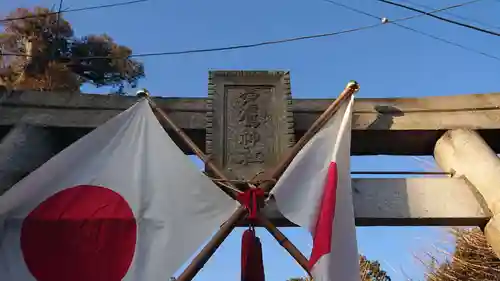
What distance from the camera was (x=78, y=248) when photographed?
371 cm

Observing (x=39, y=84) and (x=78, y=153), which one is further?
(x=39, y=84)

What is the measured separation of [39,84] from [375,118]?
330 centimetres

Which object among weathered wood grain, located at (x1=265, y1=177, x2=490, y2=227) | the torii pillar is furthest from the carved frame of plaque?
the torii pillar

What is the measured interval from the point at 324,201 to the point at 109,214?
4.65 ft

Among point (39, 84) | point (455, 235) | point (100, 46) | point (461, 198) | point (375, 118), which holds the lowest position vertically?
point (455, 235)

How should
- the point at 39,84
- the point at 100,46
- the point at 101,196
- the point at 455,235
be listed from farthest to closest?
the point at 455,235
the point at 100,46
the point at 39,84
the point at 101,196

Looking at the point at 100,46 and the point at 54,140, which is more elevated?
the point at 100,46

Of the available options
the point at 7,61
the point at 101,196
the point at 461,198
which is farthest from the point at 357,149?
the point at 7,61

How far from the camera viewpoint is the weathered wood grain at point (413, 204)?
→ 4.43m

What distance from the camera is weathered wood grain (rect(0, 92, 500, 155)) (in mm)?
4867

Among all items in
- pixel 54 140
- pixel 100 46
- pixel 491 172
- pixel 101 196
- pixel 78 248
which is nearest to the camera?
pixel 78 248

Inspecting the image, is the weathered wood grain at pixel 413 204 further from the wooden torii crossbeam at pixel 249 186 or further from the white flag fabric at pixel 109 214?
the white flag fabric at pixel 109 214

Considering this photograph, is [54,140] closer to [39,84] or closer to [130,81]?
[39,84]

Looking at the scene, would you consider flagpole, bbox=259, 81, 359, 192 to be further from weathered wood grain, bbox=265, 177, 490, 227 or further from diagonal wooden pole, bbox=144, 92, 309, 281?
weathered wood grain, bbox=265, 177, 490, 227
